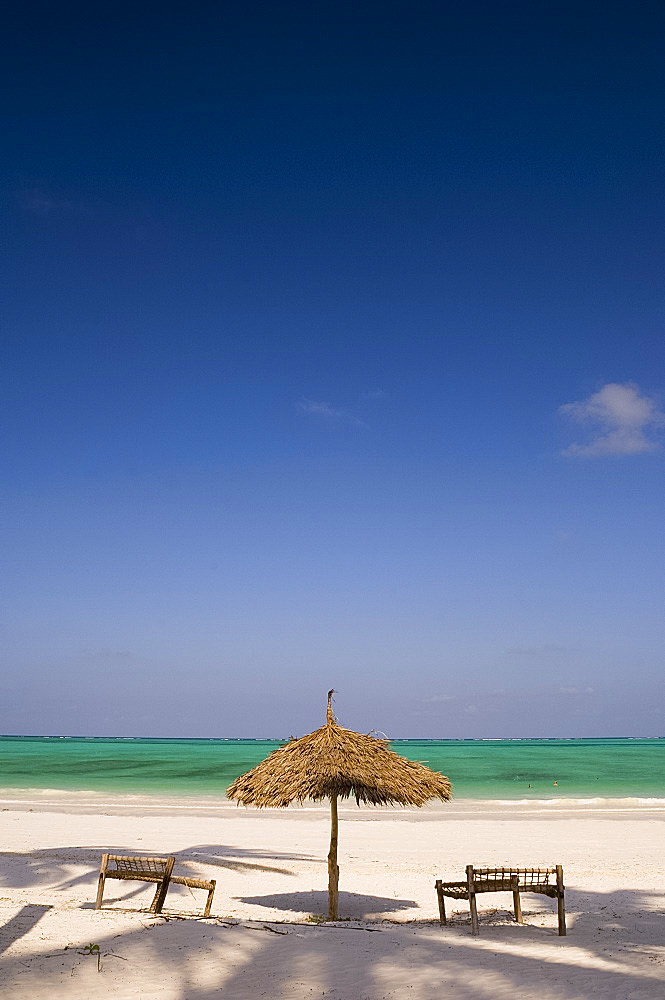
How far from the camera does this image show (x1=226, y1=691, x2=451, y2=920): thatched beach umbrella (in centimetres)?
1054

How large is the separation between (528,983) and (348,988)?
1.55m

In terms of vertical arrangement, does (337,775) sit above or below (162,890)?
above

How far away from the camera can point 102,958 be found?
7188 mm

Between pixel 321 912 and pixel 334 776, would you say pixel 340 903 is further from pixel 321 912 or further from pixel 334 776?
pixel 334 776

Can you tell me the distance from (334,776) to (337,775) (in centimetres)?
4

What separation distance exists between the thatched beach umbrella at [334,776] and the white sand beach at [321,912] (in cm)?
147

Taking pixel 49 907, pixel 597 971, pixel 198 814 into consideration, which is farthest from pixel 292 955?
pixel 198 814

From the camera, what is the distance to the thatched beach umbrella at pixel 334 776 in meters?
10.5

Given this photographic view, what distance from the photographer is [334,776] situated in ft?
34.4

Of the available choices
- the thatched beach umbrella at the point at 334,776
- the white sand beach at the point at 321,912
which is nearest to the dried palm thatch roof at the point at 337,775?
the thatched beach umbrella at the point at 334,776

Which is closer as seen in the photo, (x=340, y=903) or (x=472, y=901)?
(x=472, y=901)

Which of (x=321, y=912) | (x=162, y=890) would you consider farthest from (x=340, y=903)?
(x=162, y=890)

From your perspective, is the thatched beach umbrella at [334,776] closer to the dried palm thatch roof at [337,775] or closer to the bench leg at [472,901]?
the dried palm thatch roof at [337,775]

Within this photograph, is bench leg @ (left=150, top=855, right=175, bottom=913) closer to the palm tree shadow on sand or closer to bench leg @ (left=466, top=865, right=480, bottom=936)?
the palm tree shadow on sand
